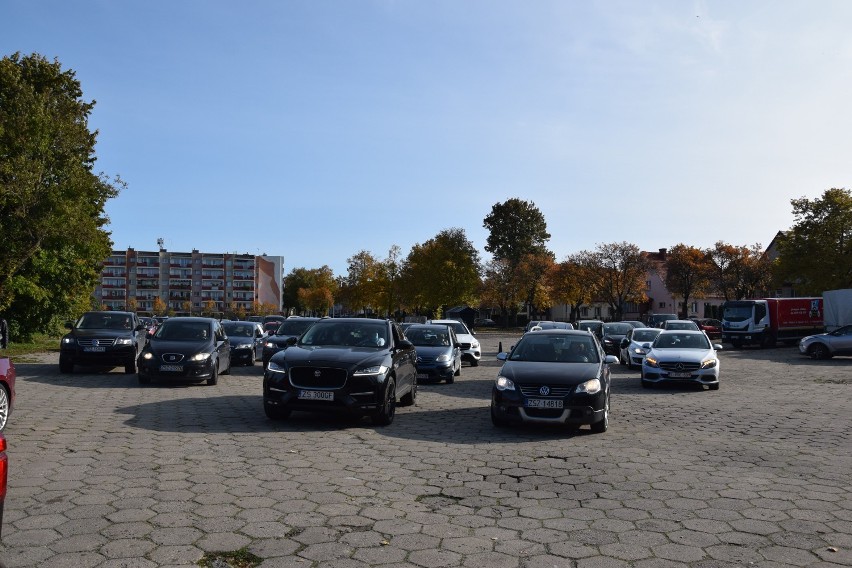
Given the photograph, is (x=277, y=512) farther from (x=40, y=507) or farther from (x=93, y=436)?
(x=93, y=436)

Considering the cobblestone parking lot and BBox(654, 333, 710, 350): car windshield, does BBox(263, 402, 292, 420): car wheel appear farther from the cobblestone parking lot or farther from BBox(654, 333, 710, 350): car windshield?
BBox(654, 333, 710, 350): car windshield

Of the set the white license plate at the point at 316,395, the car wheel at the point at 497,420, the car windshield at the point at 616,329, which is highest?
the car windshield at the point at 616,329

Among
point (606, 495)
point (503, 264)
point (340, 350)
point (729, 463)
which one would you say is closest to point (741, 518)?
point (606, 495)

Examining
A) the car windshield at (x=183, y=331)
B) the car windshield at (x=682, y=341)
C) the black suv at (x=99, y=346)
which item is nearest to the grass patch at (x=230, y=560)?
the car windshield at (x=183, y=331)

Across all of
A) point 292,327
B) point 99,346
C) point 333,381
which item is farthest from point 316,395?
point 292,327

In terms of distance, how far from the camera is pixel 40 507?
5.92 metres

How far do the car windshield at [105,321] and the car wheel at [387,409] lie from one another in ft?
40.5

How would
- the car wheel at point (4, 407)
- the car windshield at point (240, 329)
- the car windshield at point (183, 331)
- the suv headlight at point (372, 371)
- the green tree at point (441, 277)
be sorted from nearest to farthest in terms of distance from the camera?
the car wheel at point (4, 407) < the suv headlight at point (372, 371) < the car windshield at point (183, 331) < the car windshield at point (240, 329) < the green tree at point (441, 277)

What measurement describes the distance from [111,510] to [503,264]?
85.6 meters

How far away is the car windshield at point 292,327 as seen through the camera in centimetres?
2364

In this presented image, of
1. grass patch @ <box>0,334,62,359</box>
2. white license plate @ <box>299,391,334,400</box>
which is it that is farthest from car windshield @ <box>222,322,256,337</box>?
white license plate @ <box>299,391,334,400</box>

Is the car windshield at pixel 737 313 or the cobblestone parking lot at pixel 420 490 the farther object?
the car windshield at pixel 737 313

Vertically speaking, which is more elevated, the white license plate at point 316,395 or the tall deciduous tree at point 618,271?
the tall deciduous tree at point 618,271

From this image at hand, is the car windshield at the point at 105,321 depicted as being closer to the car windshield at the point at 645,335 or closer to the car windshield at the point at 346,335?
the car windshield at the point at 346,335
